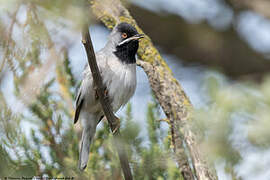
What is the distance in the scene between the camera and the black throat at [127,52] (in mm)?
4695

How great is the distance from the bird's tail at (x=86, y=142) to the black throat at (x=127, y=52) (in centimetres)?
100

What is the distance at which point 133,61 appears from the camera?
4.77 m

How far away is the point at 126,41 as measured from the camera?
4.79 metres

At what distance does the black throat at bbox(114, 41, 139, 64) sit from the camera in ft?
15.4

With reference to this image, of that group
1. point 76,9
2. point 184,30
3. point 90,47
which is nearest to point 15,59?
point 90,47

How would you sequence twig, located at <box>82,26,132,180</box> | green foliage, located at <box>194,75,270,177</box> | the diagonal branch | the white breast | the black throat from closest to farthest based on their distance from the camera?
green foliage, located at <box>194,75,270,177</box> < twig, located at <box>82,26,132,180</box> < the diagonal branch < the white breast < the black throat

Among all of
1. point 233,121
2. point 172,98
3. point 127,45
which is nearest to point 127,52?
point 127,45

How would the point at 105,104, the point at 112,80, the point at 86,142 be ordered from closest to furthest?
the point at 105,104
the point at 112,80
the point at 86,142

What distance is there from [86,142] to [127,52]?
1.25 metres

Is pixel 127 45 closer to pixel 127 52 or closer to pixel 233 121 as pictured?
pixel 127 52

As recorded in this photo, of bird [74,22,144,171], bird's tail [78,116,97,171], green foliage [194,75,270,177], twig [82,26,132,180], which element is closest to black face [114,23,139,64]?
bird [74,22,144,171]

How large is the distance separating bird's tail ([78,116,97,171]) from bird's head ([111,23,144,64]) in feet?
3.37

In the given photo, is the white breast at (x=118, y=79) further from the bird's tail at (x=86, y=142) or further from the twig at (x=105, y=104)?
the twig at (x=105, y=104)

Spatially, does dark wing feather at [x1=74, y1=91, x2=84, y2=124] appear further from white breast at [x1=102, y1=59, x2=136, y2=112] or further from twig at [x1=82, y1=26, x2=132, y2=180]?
twig at [x1=82, y1=26, x2=132, y2=180]
